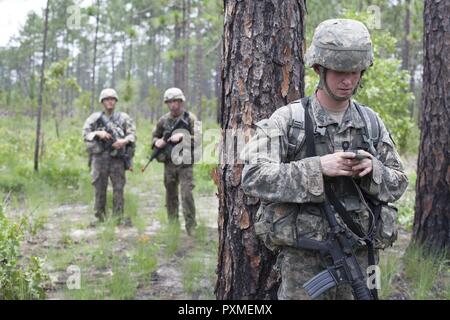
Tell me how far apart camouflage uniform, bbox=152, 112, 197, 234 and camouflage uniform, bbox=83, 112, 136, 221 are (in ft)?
1.95

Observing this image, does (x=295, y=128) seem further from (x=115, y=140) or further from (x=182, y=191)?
(x=115, y=140)

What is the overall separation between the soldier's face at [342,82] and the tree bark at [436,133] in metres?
2.53

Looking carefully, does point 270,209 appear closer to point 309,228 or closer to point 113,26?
point 309,228

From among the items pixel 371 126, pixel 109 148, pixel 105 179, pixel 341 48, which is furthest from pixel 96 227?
pixel 341 48

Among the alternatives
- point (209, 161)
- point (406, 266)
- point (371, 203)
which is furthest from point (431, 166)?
point (209, 161)

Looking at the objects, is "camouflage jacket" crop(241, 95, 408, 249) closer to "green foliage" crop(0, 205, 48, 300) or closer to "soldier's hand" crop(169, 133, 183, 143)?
"green foliage" crop(0, 205, 48, 300)

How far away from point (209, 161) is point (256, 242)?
21.5 feet

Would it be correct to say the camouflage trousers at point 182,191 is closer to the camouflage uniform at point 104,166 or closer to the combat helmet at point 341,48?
the camouflage uniform at point 104,166

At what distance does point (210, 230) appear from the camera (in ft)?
20.3

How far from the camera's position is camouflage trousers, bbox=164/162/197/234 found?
19.9ft

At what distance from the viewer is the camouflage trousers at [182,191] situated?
6.05 metres

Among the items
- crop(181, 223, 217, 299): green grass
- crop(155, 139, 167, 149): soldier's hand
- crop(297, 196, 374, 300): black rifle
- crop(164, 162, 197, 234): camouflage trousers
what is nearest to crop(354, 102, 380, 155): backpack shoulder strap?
crop(297, 196, 374, 300): black rifle
